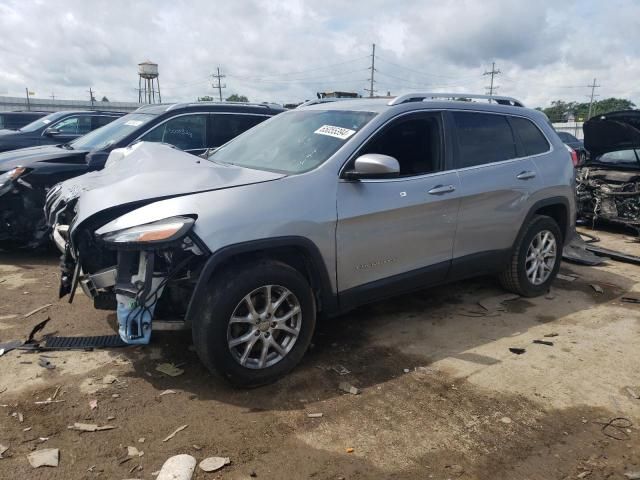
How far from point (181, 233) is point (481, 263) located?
286 centimetres

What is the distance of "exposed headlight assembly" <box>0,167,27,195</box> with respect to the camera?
19.2ft

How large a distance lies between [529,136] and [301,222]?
297 cm

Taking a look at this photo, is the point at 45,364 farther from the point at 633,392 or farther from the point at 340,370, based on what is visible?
the point at 633,392

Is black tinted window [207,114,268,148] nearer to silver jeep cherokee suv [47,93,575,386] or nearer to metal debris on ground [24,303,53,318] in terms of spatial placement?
silver jeep cherokee suv [47,93,575,386]

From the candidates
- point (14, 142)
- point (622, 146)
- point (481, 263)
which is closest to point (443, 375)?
point (481, 263)

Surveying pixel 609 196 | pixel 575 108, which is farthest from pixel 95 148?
pixel 575 108

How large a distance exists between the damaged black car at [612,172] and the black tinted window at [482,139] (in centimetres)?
417

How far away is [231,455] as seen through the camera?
2.80 meters

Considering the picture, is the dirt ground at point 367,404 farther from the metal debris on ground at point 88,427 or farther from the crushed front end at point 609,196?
the crushed front end at point 609,196

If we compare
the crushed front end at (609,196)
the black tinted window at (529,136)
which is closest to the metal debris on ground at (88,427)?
the black tinted window at (529,136)

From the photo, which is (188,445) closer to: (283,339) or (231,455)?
(231,455)

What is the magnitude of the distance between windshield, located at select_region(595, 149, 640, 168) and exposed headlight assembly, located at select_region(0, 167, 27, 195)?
28.7 feet

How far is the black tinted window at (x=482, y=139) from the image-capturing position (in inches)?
178

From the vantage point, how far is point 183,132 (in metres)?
6.95
